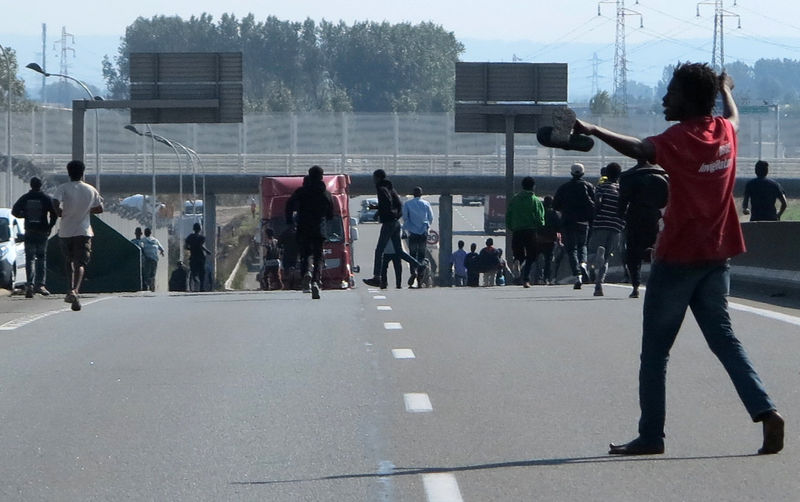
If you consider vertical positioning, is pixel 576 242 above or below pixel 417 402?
above

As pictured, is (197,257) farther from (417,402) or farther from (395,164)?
(395,164)

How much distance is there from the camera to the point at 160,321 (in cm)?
1600

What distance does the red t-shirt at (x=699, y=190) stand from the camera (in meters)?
7.11

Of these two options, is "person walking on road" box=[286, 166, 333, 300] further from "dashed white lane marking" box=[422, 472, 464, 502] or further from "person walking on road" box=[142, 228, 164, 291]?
"dashed white lane marking" box=[422, 472, 464, 502]

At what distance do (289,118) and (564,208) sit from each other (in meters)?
Result: 45.0

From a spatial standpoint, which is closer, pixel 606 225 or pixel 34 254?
pixel 606 225

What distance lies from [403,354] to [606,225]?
841 centimetres

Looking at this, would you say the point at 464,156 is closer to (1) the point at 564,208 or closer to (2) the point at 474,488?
(1) the point at 564,208

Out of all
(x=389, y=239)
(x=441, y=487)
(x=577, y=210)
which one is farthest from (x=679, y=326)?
(x=389, y=239)

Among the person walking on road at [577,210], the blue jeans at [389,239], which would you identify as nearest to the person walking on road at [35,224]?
the blue jeans at [389,239]

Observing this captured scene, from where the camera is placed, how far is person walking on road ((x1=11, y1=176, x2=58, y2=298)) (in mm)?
21719

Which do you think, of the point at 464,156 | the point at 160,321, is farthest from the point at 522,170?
the point at 160,321

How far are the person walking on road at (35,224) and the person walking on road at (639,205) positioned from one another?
7928 millimetres

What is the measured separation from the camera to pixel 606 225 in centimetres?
2020
